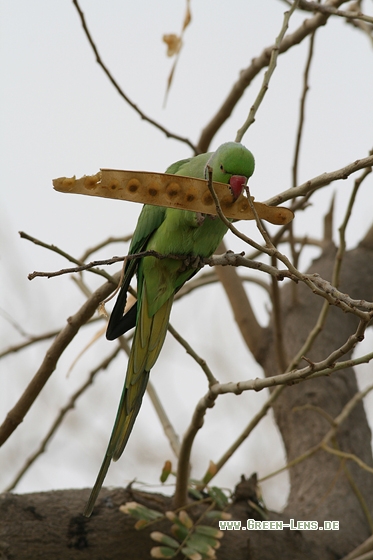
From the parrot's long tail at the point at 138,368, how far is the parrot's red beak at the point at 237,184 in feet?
2.20

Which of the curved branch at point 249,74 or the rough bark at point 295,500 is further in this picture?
the curved branch at point 249,74

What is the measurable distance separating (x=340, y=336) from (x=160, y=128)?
1.59 m

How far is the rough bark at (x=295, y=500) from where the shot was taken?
2281 mm

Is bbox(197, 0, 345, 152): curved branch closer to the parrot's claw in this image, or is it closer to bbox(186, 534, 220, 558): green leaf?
the parrot's claw

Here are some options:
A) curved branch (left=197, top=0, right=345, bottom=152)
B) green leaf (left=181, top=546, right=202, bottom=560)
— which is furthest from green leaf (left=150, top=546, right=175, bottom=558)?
curved branch (left=197, top=0, right=345, bottom=152)

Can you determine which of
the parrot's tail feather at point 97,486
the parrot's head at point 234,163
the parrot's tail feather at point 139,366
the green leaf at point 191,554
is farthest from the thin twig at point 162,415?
the parrot's head at point 234,163

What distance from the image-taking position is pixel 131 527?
237 centimetres

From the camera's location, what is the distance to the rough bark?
7.48 ft

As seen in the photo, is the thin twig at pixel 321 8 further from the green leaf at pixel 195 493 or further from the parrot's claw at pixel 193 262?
the green leaf at pixel 195 493

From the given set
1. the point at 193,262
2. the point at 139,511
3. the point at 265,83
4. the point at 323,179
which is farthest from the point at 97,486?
the point at 265,83

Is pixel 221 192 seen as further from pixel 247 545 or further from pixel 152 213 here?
pixel 247 545

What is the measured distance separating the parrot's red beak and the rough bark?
1.26 m

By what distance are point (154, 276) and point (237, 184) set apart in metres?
0.65

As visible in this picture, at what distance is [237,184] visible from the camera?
2.06 metres
